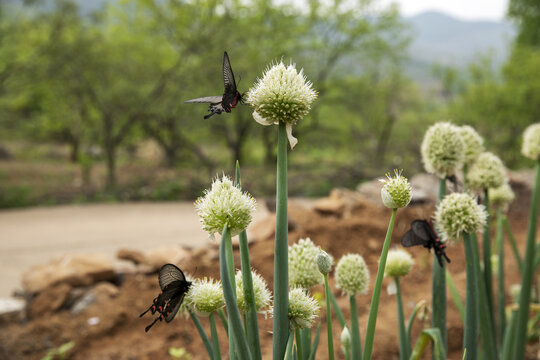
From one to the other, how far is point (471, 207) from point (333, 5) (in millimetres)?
16003

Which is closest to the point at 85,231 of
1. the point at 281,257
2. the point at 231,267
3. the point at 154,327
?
the point at 154,327

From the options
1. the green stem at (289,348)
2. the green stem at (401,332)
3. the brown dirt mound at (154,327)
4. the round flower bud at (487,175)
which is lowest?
the brown dirt mound at (154,327)

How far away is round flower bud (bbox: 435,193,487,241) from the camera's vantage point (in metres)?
1.21

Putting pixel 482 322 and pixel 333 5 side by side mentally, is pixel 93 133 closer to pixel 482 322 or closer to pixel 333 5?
pixel 333 5

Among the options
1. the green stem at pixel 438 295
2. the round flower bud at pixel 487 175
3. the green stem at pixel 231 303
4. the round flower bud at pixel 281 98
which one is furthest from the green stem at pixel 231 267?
the round flower bud at pixel 487 175

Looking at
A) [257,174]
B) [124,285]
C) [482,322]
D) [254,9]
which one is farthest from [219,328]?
[254,9]

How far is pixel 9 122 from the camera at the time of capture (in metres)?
14.8

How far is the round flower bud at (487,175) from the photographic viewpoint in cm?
175

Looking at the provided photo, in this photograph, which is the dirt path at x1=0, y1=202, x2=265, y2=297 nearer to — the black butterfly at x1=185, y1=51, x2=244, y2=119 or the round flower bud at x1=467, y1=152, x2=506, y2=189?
the round flower bud at x1=467, y1=152, x2=506, y2=189

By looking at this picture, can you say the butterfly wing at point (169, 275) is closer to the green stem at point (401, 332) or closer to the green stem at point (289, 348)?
the green stem at point (289, 348)

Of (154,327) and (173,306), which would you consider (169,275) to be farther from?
(154,327)

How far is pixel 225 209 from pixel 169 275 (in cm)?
22

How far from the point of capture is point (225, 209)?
A: 89 cm

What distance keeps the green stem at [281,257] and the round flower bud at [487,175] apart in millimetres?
1159
